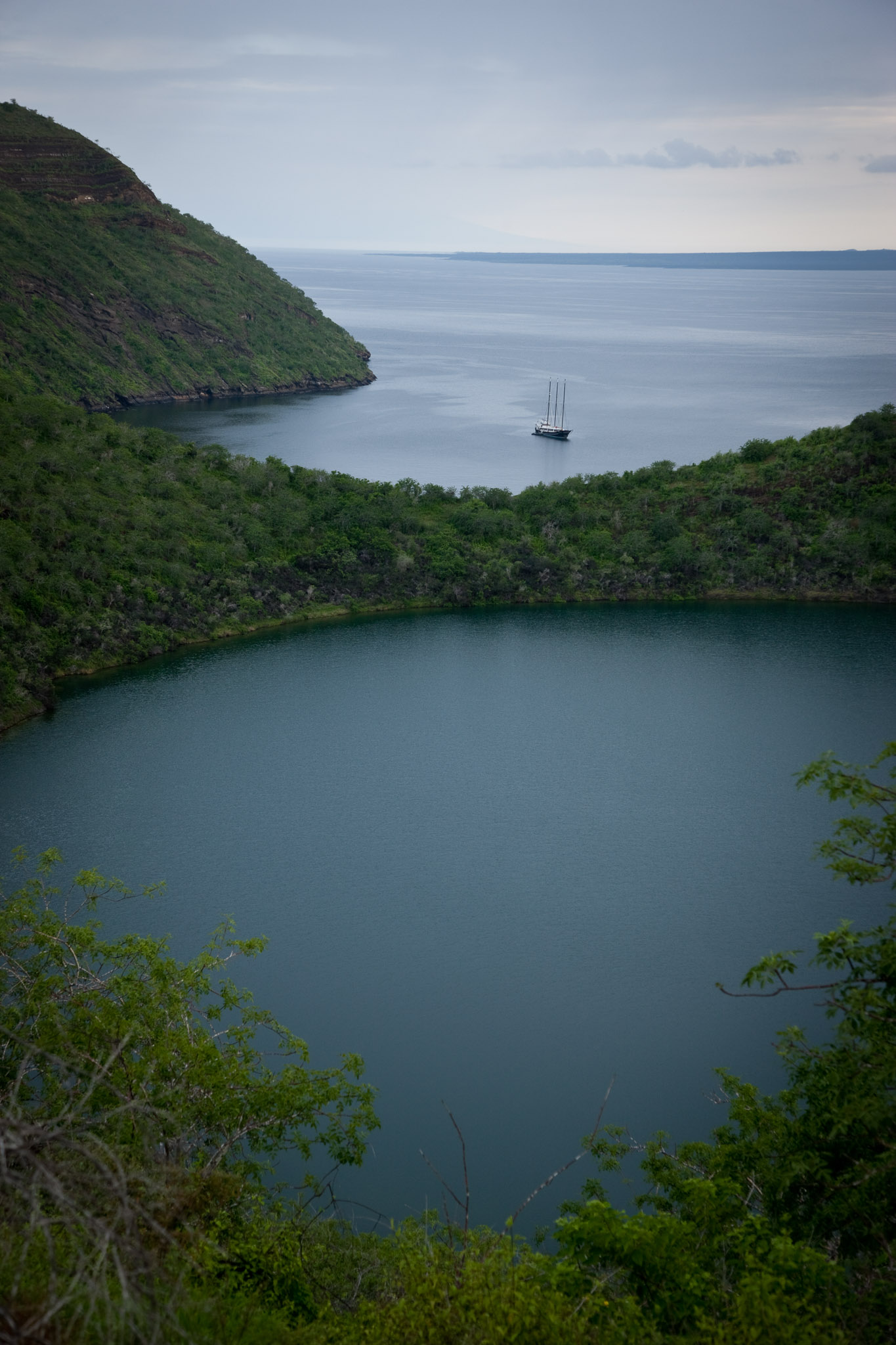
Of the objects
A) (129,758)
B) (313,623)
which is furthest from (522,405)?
(129,758)

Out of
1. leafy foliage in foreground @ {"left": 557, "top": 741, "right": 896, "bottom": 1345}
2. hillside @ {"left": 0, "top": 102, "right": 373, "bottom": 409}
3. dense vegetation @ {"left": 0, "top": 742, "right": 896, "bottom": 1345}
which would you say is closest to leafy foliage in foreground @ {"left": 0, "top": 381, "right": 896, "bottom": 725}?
dense vegetation @ {"left": 0, "top": 742, "right": 896, "bottom": 1345}

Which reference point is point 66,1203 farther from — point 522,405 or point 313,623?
point 522,405

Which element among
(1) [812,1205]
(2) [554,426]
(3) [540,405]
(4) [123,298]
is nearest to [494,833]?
(1) [812,1205]

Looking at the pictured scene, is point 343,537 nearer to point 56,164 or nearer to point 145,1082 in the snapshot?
point 145,1082

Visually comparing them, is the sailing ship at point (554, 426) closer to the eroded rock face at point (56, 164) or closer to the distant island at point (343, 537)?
the distant island at point (343, 537)

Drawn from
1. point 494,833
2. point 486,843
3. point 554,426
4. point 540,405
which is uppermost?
point 540,405

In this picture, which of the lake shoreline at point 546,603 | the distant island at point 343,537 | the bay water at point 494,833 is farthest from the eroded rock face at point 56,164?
the bay water at point 494,833

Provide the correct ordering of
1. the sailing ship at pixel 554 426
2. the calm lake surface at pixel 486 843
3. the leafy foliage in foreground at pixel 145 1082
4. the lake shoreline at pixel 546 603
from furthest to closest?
the sailing ship at pixel 554 426, the lake shoreline at pixel 546 603, the calm lake surface at pixel 486 843, the leafy foliage in foreground at pixel 145 1082
